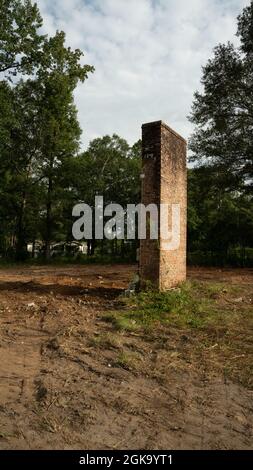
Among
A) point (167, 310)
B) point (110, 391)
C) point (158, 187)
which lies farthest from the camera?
point (158, 187)

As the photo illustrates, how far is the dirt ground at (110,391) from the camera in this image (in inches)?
129

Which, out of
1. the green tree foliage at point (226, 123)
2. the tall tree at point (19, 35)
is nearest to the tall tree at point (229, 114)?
the green tree foliage at point (226, 123)

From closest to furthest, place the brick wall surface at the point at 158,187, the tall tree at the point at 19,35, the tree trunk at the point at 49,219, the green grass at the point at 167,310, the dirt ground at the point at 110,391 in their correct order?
the dirt ground at the point at 110,391
the green grass at the point at 167,310
the brick wall surface at the point at 158,187
the tall tree at the point at 19,35
the tree trunk at the point at 49,219

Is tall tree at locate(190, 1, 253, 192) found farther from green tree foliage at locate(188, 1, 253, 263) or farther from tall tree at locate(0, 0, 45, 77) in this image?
tall tree at locate(0, 0, 45, 77)

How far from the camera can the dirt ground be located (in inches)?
129

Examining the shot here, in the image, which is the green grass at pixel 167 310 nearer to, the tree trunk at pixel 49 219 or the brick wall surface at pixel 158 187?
the brick wall surface at pixel 158 187

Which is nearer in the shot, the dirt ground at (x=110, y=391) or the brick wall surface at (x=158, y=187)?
the dirt ground at (x=110, y=391)

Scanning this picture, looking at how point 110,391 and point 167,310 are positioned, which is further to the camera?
point 167,310

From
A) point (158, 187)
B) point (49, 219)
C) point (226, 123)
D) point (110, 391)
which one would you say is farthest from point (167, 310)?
point (49, 219)

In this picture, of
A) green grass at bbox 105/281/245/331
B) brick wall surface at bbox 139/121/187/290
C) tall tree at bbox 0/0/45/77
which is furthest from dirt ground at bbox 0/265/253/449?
tall tree at bbox 0/0/45/77

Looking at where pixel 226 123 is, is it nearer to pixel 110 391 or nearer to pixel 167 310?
pixel 167 310

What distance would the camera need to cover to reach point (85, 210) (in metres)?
31.9

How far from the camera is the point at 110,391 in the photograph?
4.21 m
